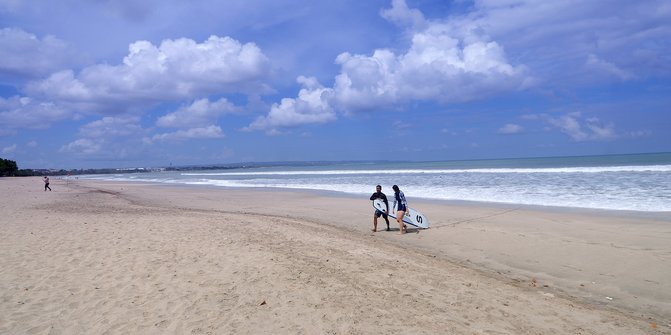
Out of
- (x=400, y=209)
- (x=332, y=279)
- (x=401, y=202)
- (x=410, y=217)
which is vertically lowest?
(x=332, y=279)

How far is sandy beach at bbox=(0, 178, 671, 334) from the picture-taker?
4965 mm

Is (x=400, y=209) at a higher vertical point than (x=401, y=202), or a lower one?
lower

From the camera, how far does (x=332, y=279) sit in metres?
6.45

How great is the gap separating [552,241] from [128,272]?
9.31m

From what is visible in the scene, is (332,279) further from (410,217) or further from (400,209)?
(410,217)

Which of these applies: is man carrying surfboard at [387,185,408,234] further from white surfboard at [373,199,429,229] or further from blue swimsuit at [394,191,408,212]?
white surfboard at [373,199,429,229]

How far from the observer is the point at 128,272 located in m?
6.92

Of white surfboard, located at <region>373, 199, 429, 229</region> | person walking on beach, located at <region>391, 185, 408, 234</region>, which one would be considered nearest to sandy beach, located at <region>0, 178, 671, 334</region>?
person walking on beach, located at <region>391, 185, 408, 234</region>

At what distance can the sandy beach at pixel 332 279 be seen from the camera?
4.96m

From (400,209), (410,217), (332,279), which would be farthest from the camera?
(410,217)

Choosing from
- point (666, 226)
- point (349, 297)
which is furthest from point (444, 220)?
point (349, 297)

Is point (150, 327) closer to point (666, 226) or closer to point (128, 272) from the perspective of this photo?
point (128, 272)

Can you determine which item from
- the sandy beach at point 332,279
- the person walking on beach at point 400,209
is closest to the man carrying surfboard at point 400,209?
the person walking on beach at point 400,209

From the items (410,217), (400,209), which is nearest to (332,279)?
(400,209)
